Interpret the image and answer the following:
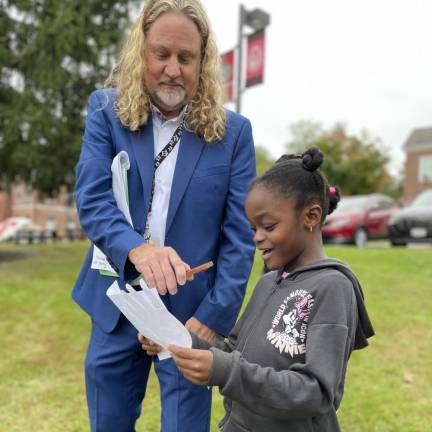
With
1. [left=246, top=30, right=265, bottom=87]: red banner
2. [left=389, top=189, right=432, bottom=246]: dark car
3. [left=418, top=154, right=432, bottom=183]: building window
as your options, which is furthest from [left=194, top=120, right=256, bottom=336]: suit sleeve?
[left=418, top=154, right=432, bottom=183]: building window

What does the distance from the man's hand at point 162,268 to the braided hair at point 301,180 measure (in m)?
0.34

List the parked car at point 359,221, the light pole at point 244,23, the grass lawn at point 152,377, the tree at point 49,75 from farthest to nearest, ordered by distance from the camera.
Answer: the parked car at point 359,221 → the tree at point 49,75 → the light pole at point 244,23 → the grass lawn at point 152,377

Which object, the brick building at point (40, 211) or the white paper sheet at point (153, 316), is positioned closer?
the white paper sheet at point (153, 316)

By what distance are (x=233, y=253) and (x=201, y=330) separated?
0.31m

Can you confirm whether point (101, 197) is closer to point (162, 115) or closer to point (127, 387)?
point (162, 115)

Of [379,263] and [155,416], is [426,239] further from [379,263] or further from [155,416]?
[155,416]

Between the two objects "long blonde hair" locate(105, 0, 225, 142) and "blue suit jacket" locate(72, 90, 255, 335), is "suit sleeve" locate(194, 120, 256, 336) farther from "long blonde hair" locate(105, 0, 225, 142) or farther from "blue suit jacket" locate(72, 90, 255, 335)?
"long blonde hair" locate(105, 0, 225, 142)

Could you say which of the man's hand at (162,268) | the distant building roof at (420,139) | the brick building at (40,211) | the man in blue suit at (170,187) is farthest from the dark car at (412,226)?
the brick building at (40,211)

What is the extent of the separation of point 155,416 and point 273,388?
9.55 feet

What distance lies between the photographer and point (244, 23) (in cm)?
726

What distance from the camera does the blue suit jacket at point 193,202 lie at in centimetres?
205

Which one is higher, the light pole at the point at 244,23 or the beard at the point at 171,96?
the light pole at the point at 244,23

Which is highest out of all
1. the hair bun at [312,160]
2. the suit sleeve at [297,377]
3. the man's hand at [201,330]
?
the hair bun at [312,160]

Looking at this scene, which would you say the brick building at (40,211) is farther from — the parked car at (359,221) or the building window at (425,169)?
the parked car at (359,221)
